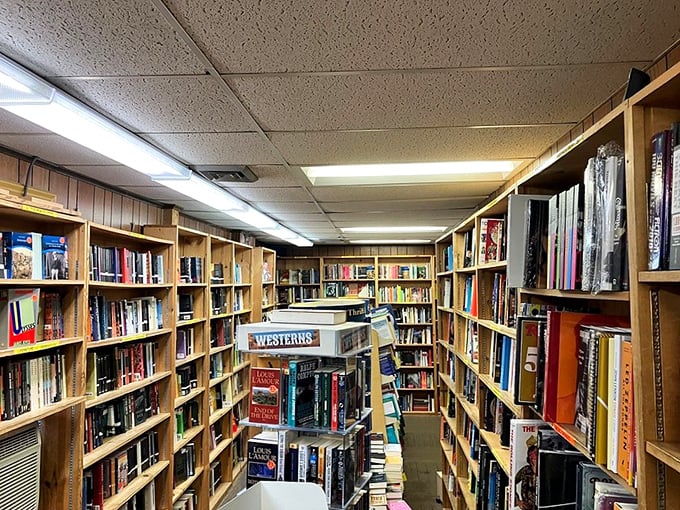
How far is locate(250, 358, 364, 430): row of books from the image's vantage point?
2225 mm

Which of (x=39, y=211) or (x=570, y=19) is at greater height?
(x=570, y=19)

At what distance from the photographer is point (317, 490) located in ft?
6.00

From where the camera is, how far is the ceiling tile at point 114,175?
260cm

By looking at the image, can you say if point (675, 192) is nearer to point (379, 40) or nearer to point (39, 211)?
point (379, 40)

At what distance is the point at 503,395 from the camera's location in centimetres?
204

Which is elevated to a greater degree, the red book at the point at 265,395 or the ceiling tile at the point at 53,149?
the ceiling tile at the point at 53,149

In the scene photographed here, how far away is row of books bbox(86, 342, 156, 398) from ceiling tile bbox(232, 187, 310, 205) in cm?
123

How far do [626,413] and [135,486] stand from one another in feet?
9.57

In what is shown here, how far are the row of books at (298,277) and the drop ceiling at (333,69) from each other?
519cm

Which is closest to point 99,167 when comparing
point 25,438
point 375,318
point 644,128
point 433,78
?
point 25,438

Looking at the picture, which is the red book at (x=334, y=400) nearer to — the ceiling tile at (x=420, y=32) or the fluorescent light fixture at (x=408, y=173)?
the fluorescent light fixture at (x=408, y=173)

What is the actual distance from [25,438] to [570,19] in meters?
2.52

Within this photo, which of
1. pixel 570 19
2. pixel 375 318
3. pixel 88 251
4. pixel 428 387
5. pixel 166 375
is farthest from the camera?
pixel 428 387

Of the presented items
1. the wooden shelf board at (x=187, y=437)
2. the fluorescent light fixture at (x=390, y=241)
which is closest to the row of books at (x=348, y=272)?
the fluorescent light fixture at (x=390, y=241)
